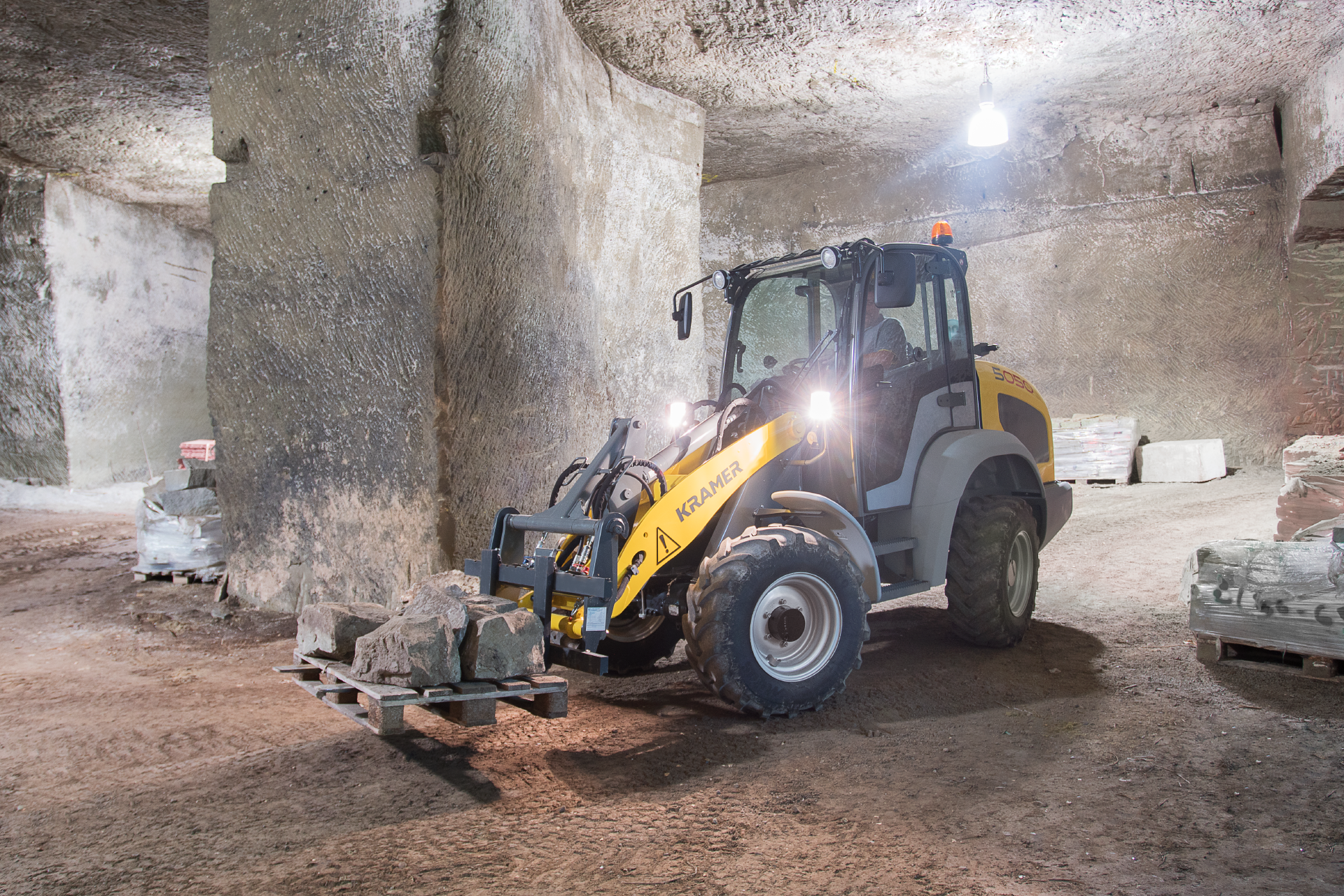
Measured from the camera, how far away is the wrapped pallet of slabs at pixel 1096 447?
9688 mm

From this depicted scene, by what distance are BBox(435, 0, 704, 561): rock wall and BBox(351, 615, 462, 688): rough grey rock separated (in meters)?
1.90

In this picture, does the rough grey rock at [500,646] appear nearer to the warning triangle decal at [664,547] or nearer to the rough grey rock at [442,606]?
the rough grey rock at [442,606]

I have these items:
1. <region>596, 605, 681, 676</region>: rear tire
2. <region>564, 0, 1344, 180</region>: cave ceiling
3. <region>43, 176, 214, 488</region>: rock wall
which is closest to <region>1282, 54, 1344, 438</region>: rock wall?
<region>564, 0, 1344, 180</region>: cave ceiling

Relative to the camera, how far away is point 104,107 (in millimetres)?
8844

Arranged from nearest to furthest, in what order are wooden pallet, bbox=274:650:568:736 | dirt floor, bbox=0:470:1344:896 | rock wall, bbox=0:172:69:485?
1. dirt floor, bbox=0:470:1344:896
2. wooden pallet, bbox=274:650:568:736
3. rock wall, bbox=0:172:69:485

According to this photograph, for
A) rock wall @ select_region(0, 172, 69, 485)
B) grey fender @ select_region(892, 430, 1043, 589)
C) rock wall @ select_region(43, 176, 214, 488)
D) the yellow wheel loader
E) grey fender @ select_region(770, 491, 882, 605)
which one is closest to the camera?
the yellow wheel loader

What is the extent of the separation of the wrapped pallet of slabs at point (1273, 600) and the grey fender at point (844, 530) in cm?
152

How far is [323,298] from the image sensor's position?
5250 mm

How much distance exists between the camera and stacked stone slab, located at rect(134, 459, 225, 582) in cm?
629

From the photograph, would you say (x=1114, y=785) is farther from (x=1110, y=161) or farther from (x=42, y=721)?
(x=1110, y=161)

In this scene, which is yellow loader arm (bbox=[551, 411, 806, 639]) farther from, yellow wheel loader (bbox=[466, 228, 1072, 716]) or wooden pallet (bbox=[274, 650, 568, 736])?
wooden pallet (bbox=[274, 650, 568, 736])

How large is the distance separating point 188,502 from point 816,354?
461 cm

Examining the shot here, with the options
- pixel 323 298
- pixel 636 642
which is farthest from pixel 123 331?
pixel 636 642

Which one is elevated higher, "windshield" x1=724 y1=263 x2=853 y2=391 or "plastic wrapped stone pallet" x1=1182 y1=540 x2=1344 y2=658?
"windshield" x1=724 y1=263 x2=853 y2=391
